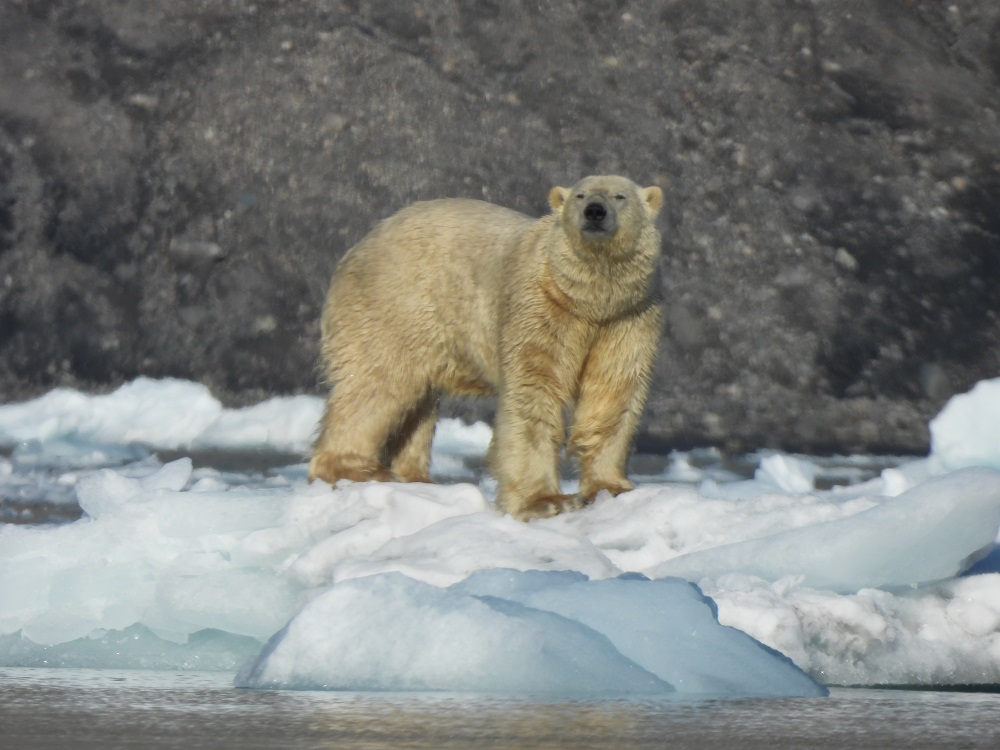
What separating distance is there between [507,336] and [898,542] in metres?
1.61

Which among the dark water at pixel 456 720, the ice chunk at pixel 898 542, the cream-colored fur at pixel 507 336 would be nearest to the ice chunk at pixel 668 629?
the dark water at pixel 456 720

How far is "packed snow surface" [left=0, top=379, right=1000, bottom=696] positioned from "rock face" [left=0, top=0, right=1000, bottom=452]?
22.3 ft

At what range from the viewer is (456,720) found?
284 centimetres

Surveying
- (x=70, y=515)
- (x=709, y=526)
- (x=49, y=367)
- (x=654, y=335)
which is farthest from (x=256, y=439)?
(x=709, y=526)

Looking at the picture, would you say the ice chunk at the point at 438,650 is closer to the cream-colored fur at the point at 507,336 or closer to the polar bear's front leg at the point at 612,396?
the cream-colored fur at the point at 507,336

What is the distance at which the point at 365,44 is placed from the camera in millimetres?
13953

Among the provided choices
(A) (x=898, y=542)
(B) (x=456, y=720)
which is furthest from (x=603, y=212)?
(B) (x=456, y=720)

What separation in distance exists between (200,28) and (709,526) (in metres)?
10.9

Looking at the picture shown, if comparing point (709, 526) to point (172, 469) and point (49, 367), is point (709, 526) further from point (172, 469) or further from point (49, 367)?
point (49, 367)

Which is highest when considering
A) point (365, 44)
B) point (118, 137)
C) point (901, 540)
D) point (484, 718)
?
point (365, 44)

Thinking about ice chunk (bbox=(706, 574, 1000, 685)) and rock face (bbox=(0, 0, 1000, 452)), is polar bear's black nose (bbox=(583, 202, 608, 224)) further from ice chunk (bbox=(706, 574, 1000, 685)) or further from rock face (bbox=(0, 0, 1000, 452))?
rock face (bbox=(0, 0, 1000, 452))

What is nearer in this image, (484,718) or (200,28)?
(484,718)

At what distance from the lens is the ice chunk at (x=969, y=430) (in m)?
7.37

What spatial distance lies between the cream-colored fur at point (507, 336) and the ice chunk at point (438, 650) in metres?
1.50
